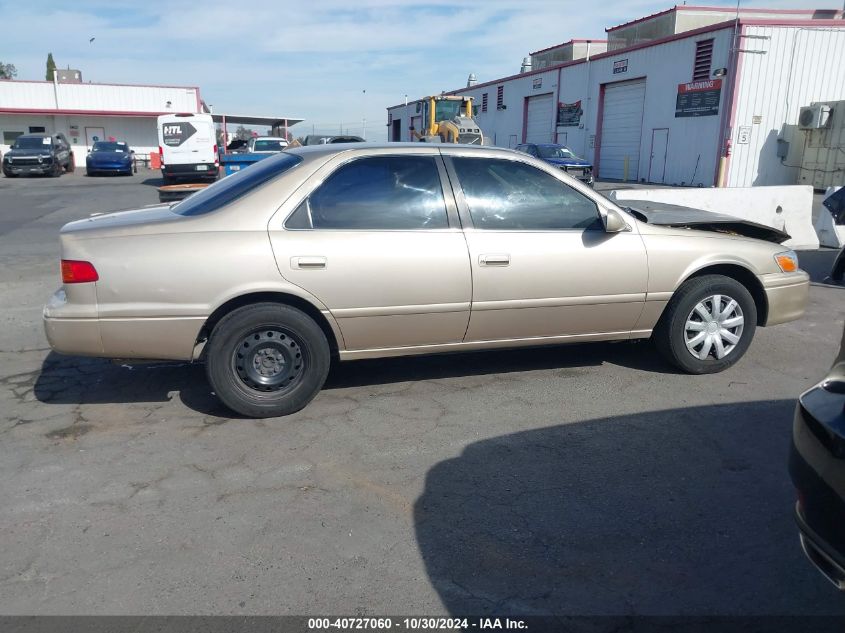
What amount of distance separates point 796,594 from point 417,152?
10.8ft

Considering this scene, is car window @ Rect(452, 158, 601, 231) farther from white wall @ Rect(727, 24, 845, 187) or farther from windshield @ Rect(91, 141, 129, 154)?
windshield @ Rect(91, 141, 129, 154)

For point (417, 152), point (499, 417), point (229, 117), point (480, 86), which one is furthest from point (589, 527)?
point (229, 117)

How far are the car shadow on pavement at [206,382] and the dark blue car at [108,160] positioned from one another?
2876 centimetres

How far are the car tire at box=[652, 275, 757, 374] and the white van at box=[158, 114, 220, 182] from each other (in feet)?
69.3

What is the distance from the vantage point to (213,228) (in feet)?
13.8

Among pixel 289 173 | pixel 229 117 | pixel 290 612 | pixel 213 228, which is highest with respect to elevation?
pixel 229 117

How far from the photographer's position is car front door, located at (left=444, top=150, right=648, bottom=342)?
180 inches

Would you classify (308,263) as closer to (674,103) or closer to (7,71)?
(674,103)

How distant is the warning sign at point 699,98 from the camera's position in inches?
878

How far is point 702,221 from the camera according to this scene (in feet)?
17.0

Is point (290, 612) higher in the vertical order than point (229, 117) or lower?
lower

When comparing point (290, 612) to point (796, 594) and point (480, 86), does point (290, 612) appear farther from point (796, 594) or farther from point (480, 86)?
point (480, 86)

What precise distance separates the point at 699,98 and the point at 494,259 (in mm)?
21591

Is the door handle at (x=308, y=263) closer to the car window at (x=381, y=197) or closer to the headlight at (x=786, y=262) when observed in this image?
the car window at (x=381, y=197)
